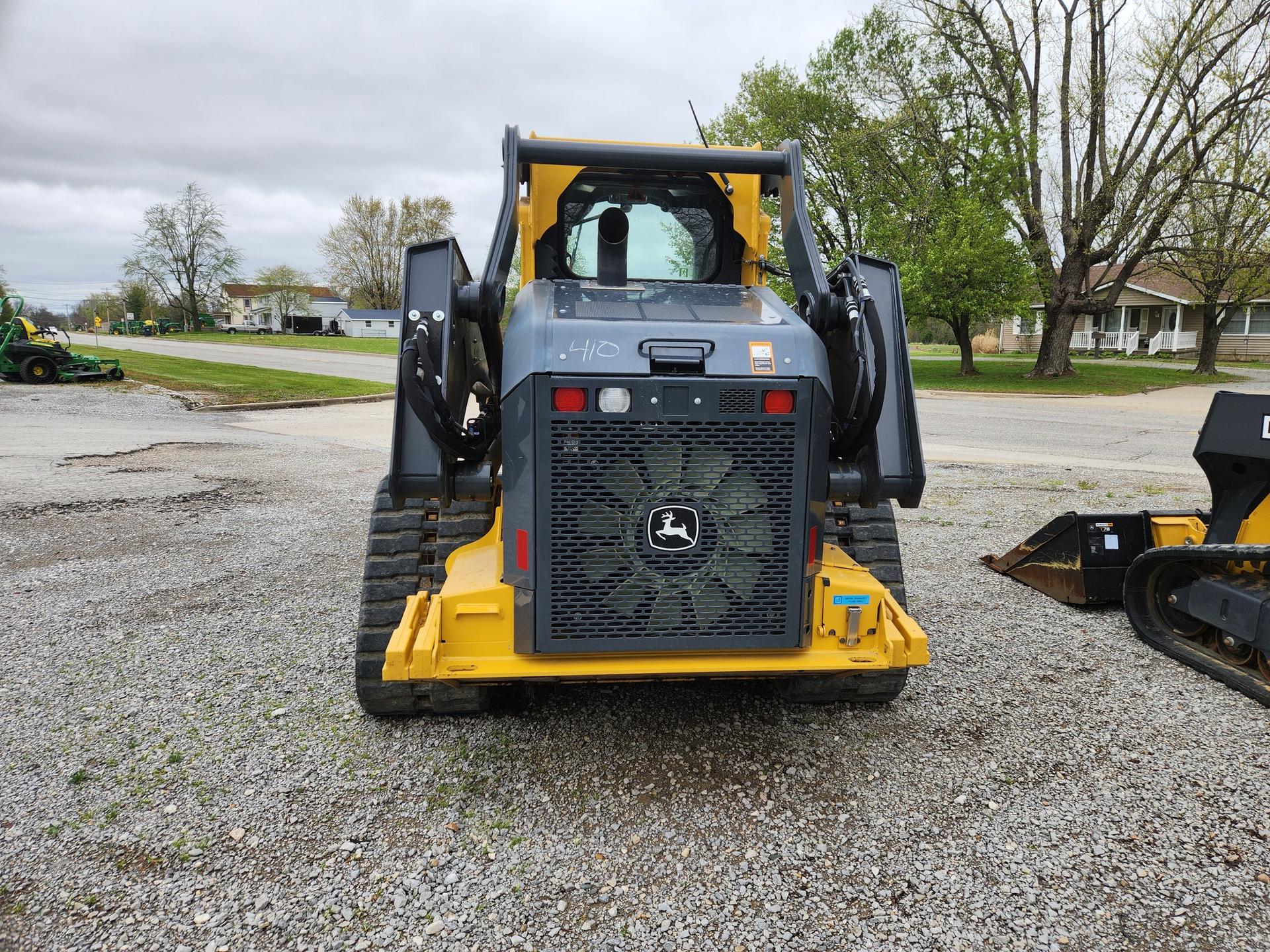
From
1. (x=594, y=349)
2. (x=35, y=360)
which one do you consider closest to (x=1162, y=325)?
(x=35, y=360)

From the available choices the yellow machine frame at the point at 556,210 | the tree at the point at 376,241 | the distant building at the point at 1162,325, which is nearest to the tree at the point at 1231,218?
the distant building at the point at 1162,325

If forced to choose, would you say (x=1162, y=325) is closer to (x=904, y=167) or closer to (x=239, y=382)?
(x=904, y=167)

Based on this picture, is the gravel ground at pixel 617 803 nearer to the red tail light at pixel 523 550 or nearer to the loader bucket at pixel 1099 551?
the loader bucket at pixel 1099 551

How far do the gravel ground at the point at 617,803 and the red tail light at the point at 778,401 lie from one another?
1.39 metres

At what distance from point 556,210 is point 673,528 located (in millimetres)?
1982

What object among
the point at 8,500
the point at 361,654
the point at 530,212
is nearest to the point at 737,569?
the point at 361,654

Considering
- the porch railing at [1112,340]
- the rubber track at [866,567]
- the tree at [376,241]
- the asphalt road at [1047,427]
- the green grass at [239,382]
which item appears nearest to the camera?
the rubber track at [866,567]

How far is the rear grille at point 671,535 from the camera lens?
9.30ft

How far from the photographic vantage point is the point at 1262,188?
2223 cm

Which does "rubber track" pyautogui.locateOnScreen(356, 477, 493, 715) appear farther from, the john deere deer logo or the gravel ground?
the john deere deer logo

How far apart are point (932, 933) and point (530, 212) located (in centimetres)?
338

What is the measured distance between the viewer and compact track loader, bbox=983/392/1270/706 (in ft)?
12.8

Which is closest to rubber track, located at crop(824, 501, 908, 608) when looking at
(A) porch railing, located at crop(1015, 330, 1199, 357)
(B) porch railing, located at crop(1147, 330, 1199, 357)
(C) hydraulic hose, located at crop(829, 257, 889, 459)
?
(C) hydraulic hose, located at crop(829, 257, 889, 459)

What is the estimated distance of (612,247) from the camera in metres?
3.86
